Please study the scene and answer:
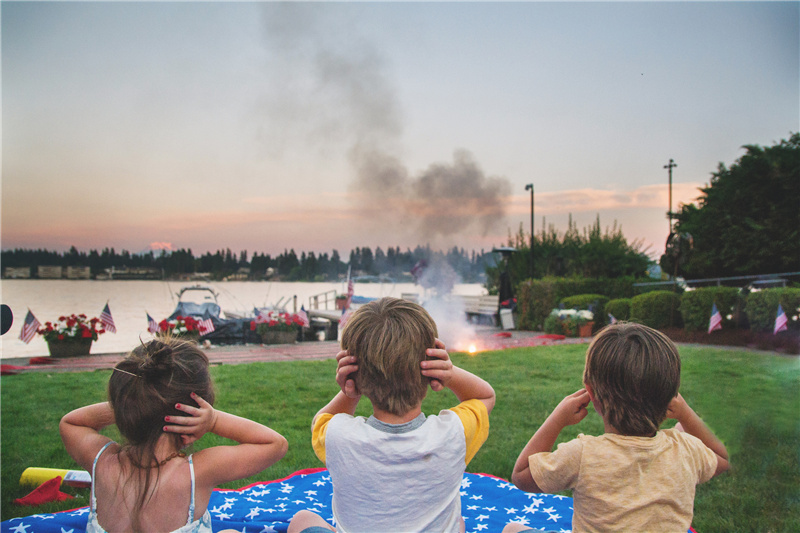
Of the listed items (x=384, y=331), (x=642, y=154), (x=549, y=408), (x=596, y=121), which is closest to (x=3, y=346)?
(x=549, y=408)

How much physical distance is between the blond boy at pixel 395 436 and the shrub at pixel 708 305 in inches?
322

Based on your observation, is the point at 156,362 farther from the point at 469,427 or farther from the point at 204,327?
the point at 204,327

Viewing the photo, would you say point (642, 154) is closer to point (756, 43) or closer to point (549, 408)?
point (756, 43)

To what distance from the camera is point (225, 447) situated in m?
1.56

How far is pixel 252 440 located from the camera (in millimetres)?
1620

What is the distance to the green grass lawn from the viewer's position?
9.61ft

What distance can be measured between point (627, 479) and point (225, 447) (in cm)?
124

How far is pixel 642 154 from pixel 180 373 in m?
15.6

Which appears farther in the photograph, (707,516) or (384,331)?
(707,516)

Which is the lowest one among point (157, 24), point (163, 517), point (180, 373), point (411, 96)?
point (163, 517)

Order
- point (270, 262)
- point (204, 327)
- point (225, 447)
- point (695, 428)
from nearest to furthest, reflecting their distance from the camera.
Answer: point (225, 447), point (695, 428), point (204, 327), point (270, 262)

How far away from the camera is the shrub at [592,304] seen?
38.6ft

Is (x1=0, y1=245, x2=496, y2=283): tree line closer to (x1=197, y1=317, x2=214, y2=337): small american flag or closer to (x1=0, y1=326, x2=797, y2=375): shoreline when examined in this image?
(x1=0, y1=326, x2=797, y2=375): shoreline

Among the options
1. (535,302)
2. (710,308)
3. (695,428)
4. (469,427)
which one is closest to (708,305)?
(710,308)
